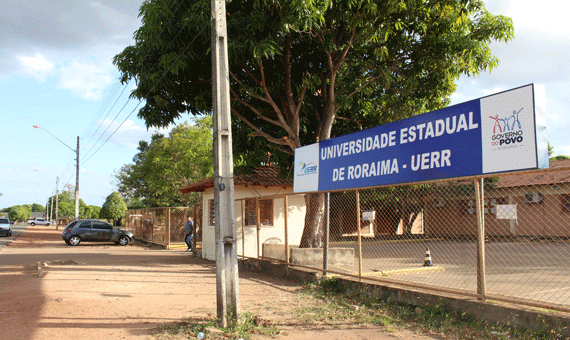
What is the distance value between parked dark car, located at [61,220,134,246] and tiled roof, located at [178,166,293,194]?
1060cm

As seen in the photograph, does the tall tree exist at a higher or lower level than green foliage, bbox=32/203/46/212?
higher

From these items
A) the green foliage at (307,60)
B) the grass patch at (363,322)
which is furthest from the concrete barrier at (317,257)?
the green foliage at (307,60)

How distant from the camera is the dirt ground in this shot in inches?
228

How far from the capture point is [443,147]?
6.82m

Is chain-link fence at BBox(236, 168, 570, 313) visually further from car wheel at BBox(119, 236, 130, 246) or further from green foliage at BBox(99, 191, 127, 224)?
green foliage at BBox(99, 191, 127, 224)

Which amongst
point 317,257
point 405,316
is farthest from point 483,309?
point 317,257

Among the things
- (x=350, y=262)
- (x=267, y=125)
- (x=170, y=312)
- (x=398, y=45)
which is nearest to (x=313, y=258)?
(x=350, y=262)

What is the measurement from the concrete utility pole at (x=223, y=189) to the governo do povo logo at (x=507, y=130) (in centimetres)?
391

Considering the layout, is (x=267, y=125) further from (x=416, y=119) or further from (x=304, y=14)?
(x=416, y=119)

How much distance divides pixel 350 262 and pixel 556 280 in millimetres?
4722

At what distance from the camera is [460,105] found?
6.57 m

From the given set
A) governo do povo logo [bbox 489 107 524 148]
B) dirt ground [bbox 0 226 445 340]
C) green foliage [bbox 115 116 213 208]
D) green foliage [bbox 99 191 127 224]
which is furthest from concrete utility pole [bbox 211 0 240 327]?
green foliage [bbox 99 191 127 224]

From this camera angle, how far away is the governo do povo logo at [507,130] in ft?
18.4

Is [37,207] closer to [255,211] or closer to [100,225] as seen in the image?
[100,225]
